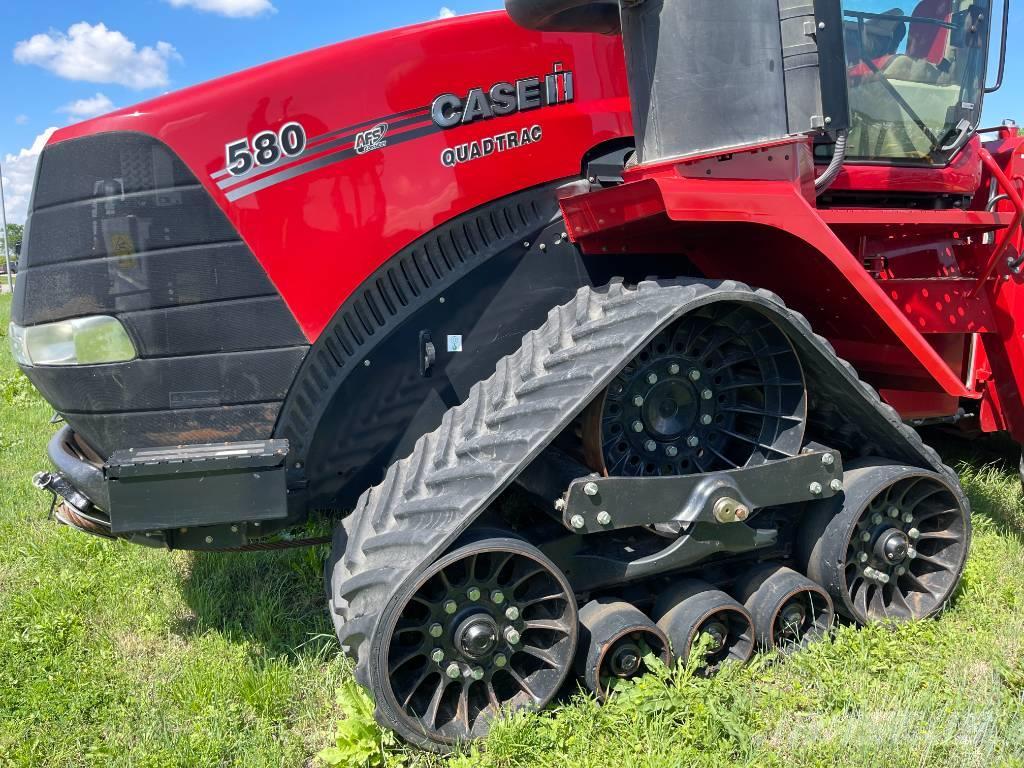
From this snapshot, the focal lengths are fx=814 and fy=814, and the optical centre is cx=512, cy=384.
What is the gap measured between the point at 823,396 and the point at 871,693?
999 mm

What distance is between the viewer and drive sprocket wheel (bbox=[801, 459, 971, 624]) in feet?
9.46

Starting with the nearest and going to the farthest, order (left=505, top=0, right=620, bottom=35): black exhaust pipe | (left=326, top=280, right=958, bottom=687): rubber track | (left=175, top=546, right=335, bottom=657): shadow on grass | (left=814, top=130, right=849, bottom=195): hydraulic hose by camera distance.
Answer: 1. (left=326, top=280, right=958, bottom=687): rubber track
2. (left=505, top=0, right=620, bottom=35): black exhaust pipe
3. (left=814, top=130, right=849, bottom=195): hydraulic hose
4. (left=175, top=546, right=335, bottom=657): shadow on grass

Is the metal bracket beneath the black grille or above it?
beneath

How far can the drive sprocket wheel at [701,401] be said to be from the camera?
2643 millimetres

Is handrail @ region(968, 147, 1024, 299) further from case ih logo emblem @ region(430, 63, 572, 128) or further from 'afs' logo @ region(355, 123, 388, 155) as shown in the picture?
'afs' logo @ region(355, 123, 388, 155)

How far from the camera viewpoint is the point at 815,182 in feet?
9.45

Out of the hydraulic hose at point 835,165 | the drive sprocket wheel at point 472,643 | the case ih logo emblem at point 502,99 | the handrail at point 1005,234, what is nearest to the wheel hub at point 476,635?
the drive sprocket wheel at point 472,643

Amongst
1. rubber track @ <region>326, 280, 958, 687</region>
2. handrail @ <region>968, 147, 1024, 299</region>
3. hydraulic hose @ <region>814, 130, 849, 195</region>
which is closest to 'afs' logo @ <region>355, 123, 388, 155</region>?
rubber track @ <region>326, 280, 958, 687</region>

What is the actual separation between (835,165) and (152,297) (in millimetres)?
2299

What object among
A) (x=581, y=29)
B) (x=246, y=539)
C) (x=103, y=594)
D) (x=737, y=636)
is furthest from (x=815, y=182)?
(x=103, y=594)

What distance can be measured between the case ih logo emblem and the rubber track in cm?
73

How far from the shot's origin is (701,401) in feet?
9.03

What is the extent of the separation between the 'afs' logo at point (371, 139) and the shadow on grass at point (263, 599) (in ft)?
5.76

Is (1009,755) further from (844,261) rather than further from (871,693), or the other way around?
(844,261)
